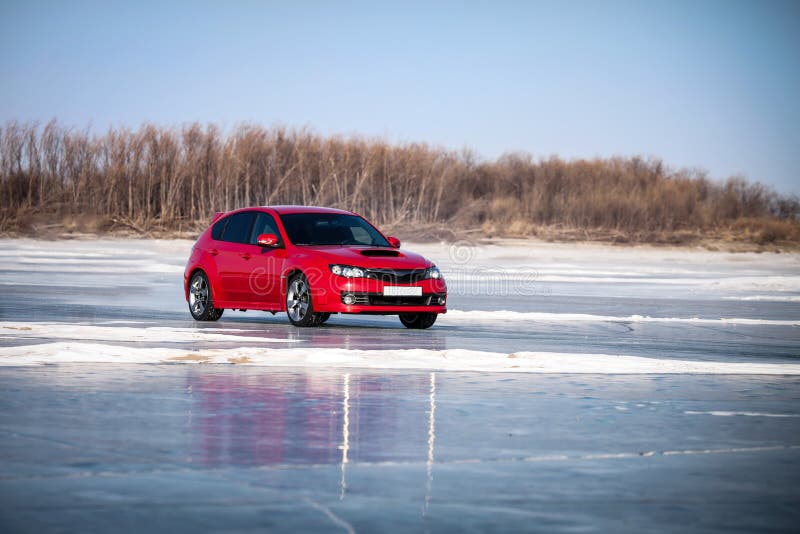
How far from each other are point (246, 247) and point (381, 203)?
3512cm

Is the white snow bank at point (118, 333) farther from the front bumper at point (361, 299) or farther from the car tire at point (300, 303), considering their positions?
the front bumper at point (361, 299)

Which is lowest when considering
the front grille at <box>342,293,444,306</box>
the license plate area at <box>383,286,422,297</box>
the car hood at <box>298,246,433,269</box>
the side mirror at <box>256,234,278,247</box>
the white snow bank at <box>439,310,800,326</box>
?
the white snow bank at <box>439,310,800,326</box>

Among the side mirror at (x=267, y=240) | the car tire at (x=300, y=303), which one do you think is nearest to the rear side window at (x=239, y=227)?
the side mirror at (x=267, y=240)

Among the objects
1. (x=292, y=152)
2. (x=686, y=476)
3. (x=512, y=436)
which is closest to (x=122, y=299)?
(x=512, y=436)

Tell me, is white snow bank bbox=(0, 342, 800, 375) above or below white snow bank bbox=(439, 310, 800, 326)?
above

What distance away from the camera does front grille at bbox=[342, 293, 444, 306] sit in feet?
55.4

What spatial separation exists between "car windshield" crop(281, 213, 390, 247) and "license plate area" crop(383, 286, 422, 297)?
4.56 ft

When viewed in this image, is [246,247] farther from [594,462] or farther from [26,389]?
[594,462]

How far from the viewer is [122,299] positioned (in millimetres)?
21781

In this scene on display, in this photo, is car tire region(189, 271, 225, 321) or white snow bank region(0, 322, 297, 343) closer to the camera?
white snow bank region(0, 322, 297, 343)

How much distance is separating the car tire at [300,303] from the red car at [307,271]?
1cm

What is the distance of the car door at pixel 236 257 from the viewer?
18.1 metres

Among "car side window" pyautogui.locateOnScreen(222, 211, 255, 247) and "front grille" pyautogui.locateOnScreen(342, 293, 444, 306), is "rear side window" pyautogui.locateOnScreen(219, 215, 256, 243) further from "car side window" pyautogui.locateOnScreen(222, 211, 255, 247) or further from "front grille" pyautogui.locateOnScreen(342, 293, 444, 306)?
"front grille" pyautogui.locateOnScreen(342, 293, 444, 306)

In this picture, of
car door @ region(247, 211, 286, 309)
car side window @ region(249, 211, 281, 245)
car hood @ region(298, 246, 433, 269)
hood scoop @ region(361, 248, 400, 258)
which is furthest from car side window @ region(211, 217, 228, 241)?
hood scoop @ region(361, 248, 400, 258)
